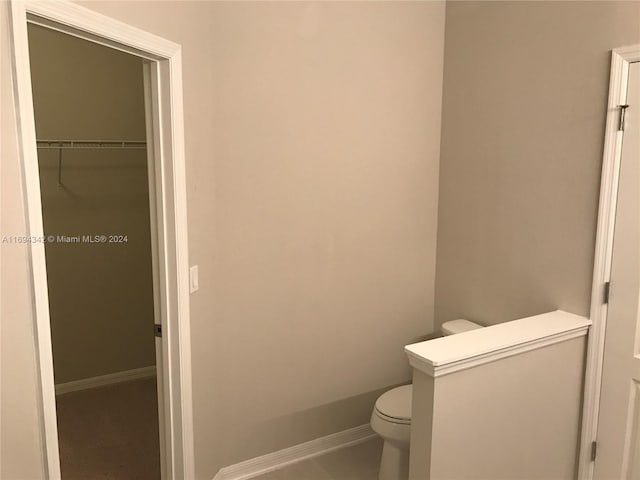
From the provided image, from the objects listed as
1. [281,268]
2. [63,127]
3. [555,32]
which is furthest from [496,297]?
[63,127]

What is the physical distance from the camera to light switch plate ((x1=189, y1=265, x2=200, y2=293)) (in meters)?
2.22

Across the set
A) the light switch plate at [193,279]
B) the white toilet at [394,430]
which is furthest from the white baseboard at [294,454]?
the light switch plate at [193,279]

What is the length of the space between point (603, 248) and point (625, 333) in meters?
0.35

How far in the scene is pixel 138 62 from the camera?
341 cm

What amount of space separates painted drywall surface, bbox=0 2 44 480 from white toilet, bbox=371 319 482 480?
1.50 m

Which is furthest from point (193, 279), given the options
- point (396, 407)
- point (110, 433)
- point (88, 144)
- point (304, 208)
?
point (88, 144)

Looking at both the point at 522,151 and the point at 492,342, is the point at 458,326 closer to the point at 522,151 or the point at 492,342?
the point at 492,342

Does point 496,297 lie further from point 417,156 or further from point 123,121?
point 123,121

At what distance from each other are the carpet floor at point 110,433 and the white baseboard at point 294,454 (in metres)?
0.41

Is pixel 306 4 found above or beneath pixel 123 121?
above

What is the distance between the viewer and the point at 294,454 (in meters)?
2.85

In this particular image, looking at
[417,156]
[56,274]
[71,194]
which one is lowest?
[56,274]

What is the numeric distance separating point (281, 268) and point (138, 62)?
5.69ft

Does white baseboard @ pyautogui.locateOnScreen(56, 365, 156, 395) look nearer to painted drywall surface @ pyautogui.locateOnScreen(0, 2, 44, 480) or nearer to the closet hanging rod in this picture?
the closet hanging rod
